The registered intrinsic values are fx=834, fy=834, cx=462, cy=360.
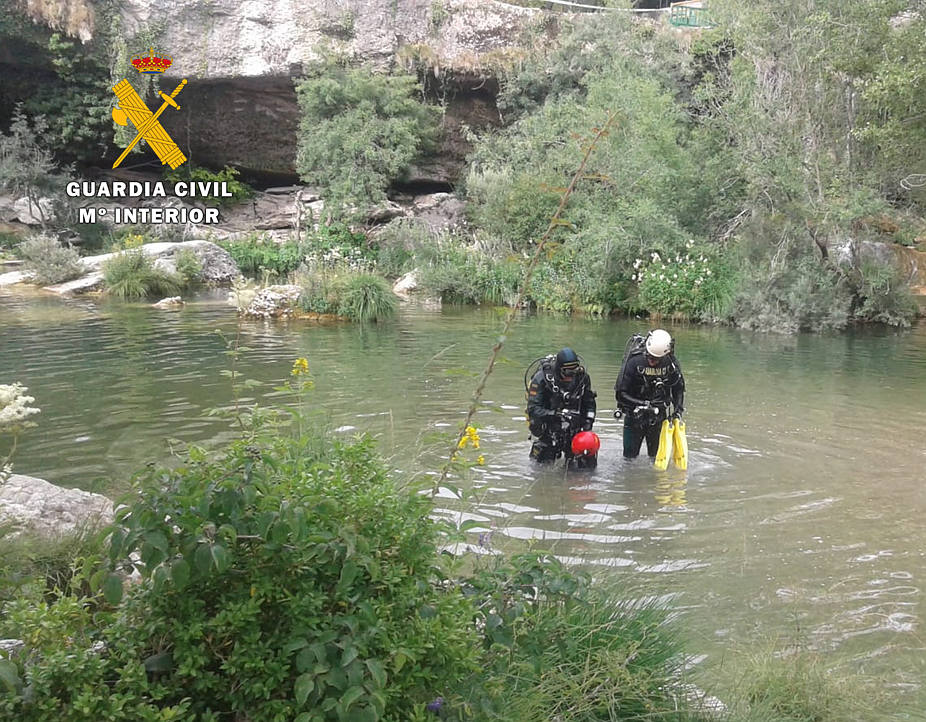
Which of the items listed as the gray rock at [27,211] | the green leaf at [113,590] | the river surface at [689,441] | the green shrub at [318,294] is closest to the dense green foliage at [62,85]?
the gray rock at [27,211]

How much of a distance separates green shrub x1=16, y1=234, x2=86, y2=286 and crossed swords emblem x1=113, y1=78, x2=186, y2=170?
4.18 m

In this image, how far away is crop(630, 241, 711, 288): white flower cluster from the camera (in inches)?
672

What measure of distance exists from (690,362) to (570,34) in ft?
48.4

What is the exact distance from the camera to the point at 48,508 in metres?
4.23

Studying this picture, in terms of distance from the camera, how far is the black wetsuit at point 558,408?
679 centimetres

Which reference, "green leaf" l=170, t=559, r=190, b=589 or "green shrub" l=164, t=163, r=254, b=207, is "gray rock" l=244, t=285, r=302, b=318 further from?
"green leaf" l=170, t=559, r=190, b=589

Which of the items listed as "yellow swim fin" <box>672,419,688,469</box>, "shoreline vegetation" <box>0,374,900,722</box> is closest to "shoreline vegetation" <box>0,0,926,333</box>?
"yellow swim fin" <box>672,419,688,469</box>

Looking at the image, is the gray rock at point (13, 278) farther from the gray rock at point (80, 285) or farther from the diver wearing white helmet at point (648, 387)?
the diver wearing white helmet at point (648, 387)

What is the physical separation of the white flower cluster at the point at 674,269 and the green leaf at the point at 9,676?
16.1m

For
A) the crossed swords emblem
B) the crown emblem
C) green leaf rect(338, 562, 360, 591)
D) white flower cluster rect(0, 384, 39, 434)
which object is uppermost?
the crown emblem

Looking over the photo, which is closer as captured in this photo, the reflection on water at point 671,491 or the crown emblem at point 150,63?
the reflection on water at point 671,491

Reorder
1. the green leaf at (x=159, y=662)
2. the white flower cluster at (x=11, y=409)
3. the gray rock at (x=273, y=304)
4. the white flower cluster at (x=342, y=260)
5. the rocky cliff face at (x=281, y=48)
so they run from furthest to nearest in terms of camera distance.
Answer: the rocky cliff face at (x=281, y=48) → the white flower cluster at (x=342, y=260) → the gray rock at (x=273, y=304) → the white flower cluster at (x=11, y=409) → the green leaf at (x=159, y=662)

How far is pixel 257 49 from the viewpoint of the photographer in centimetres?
2364

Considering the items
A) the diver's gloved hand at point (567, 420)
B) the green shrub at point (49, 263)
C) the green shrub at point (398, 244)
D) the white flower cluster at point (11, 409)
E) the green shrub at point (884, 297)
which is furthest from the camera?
the green shrub at point (398, 244)
